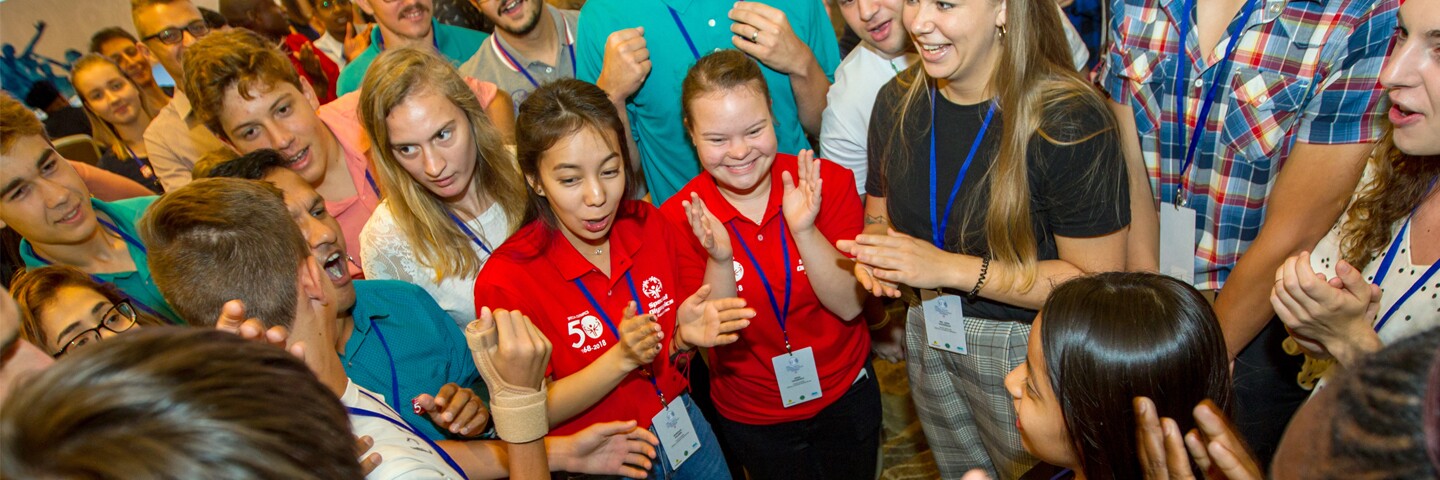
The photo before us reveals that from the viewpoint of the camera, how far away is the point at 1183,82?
2229 millimetres

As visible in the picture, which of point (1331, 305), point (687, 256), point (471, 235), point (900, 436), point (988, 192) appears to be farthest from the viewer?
point (900, 436)

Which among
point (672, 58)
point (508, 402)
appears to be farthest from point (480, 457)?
point (672, 58)

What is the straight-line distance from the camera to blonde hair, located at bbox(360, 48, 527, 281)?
2.40m

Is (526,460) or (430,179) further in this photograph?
(430,179)

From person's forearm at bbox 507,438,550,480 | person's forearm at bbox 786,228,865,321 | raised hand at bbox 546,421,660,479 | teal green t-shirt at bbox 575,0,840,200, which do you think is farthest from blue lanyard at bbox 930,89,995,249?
person's forearm at bbox 507,438,550,480

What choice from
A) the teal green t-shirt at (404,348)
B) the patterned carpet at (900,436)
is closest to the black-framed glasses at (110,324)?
the teal green t-shirt at (404,348)

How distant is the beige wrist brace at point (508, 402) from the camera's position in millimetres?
1659

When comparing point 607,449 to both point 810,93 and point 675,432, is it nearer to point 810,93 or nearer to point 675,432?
point 675,432

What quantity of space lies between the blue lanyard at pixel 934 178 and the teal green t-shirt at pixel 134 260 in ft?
7.20

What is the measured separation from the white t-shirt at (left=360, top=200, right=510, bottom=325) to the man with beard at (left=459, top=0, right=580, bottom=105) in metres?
0.83

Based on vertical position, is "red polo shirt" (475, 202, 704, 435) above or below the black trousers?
above

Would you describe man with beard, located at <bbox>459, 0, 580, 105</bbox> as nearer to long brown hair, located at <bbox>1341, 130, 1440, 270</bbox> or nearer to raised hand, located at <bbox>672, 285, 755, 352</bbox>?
raised hand, located at <bbox>672, 285, 755, 352</bbox>

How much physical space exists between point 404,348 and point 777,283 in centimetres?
97

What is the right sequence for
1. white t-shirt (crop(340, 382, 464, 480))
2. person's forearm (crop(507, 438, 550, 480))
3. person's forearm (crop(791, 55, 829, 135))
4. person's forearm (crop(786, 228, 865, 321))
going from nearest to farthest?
white t-shirt (crop(340, 382, 464, 480)), person's forearm (crop(507, 438, 550, 480)), person's forearm (crop(786, 228, 865, 321)), person's forearm (crop(791, 55, 829, 135))
